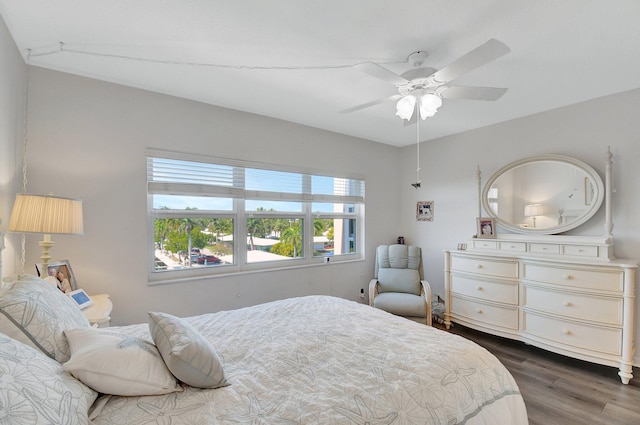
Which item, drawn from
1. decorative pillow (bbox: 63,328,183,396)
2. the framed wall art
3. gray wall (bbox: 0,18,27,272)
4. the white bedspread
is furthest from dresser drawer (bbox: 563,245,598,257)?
gray wall (bbox: 0,18,27,272)

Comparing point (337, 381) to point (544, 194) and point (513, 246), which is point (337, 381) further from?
point (544, 194)

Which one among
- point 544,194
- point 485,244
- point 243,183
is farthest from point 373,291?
point 544,194

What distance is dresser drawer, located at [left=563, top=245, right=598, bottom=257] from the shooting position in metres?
2.71

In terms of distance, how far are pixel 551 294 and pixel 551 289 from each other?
1.9 inches

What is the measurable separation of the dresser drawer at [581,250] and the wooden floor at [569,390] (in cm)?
102

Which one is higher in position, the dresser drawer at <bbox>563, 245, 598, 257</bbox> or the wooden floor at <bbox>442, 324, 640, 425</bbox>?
the dresser drawer at <bbox>563, 245, 598, 257</bbox>

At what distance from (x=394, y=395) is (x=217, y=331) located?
43.1 inches

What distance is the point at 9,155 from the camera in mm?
1908

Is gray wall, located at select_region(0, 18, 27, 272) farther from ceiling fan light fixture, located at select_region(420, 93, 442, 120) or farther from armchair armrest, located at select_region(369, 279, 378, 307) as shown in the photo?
armchair armrest, located at select_region(369, 279, 378, 307)

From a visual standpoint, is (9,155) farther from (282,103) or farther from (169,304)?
(282,103)

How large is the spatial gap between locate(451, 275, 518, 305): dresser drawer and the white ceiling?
74.7 inches

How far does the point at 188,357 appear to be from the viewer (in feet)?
3.69

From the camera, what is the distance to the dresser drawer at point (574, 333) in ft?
8.02

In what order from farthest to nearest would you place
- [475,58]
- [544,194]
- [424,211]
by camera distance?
[424,211] < [544,194] < [475,58]
